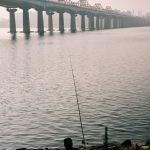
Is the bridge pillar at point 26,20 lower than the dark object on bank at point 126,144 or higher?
higher

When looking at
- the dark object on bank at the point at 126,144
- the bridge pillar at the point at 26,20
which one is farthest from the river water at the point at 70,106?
the bridge pillar at the point at 26,20

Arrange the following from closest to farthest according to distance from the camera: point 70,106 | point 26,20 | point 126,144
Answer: point 126,144 → point 70,106 → point 26,20

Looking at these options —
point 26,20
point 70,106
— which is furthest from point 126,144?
point 26,20

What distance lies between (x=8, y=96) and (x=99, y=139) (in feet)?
52.5

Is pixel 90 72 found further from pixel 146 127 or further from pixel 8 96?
pixel 146 127

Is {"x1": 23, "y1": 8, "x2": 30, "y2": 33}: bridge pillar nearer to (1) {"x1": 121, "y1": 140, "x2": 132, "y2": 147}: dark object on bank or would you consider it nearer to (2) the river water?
(2) the river water

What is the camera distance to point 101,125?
1032 inches

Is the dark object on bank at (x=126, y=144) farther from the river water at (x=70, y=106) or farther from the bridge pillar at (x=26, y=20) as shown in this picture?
the bridge pillar at (x=26, y=20)

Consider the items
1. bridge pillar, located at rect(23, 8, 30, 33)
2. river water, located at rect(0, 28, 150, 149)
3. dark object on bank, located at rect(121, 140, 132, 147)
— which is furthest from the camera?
bridge pillar, located at rect(23, 8, 30, 33)

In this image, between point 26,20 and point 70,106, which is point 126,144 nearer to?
point 70,106

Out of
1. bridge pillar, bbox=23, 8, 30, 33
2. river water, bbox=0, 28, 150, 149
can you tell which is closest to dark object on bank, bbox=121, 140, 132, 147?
river water, bbox=0, 28, 150, 149

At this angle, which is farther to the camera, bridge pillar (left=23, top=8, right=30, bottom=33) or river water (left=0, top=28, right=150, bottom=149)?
bridge pillar (left=23, top=8, right=30, bottom=33)

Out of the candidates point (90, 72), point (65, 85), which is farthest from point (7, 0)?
point (65, 85)

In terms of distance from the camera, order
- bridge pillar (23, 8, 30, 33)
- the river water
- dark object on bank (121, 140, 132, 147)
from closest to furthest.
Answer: dark object on bank (121, 140, 132, 147) < the river water < bridge pillar (23, 8, 30, 33)
